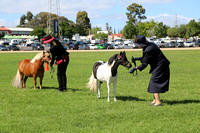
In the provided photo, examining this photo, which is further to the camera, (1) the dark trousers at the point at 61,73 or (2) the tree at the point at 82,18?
(2) the tree at the point at 82,18

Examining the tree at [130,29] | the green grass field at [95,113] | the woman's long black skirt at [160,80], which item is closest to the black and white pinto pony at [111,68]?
the green grass field at [95,113]

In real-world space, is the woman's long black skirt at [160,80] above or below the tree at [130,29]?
below

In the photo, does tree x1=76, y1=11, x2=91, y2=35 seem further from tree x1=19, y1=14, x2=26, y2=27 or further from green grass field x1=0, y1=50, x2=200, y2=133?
green grass field x1=0, y1=50, x2=200, y2=133

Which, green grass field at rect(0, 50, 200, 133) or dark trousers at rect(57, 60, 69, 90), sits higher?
dark trousers at rect(57, 60, 69, 90)

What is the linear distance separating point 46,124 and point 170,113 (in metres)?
3.37

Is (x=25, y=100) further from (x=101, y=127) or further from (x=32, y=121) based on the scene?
(x=101, y=127)

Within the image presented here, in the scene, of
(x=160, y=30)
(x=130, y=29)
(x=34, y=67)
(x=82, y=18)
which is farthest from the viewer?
(x=82, y=18)

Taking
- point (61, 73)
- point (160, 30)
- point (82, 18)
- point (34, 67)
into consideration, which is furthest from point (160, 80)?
point (82, 18)

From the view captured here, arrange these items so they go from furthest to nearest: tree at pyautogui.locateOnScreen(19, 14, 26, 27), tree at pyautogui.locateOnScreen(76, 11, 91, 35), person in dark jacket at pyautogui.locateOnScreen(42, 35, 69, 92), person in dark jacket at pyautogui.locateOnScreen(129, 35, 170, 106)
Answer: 1. tree at pyautogui.locateOnScreen(19, 14, 26, 27)
2. tree at pyautogui.locateOnScreen(76, 11, 91, 35)
3. person in dark jacket at pyautogui.locateOnScreen(42, 35, 69, 92)
4. person in dark jacket at pyautogui.locateOnScreen(129, 35, 170, 106)

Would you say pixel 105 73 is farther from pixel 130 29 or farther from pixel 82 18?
pixel 82 18

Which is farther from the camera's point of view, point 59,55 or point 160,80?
point 59,55

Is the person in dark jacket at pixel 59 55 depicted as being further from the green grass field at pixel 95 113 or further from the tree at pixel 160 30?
the tree at pixel 160 30

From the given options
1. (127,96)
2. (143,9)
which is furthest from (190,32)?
(127,96)

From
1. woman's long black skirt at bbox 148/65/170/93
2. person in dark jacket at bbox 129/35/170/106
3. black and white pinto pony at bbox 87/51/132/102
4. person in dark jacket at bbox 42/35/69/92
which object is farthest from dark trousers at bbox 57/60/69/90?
woman's long black skirt at bbox 148/65/170/93
